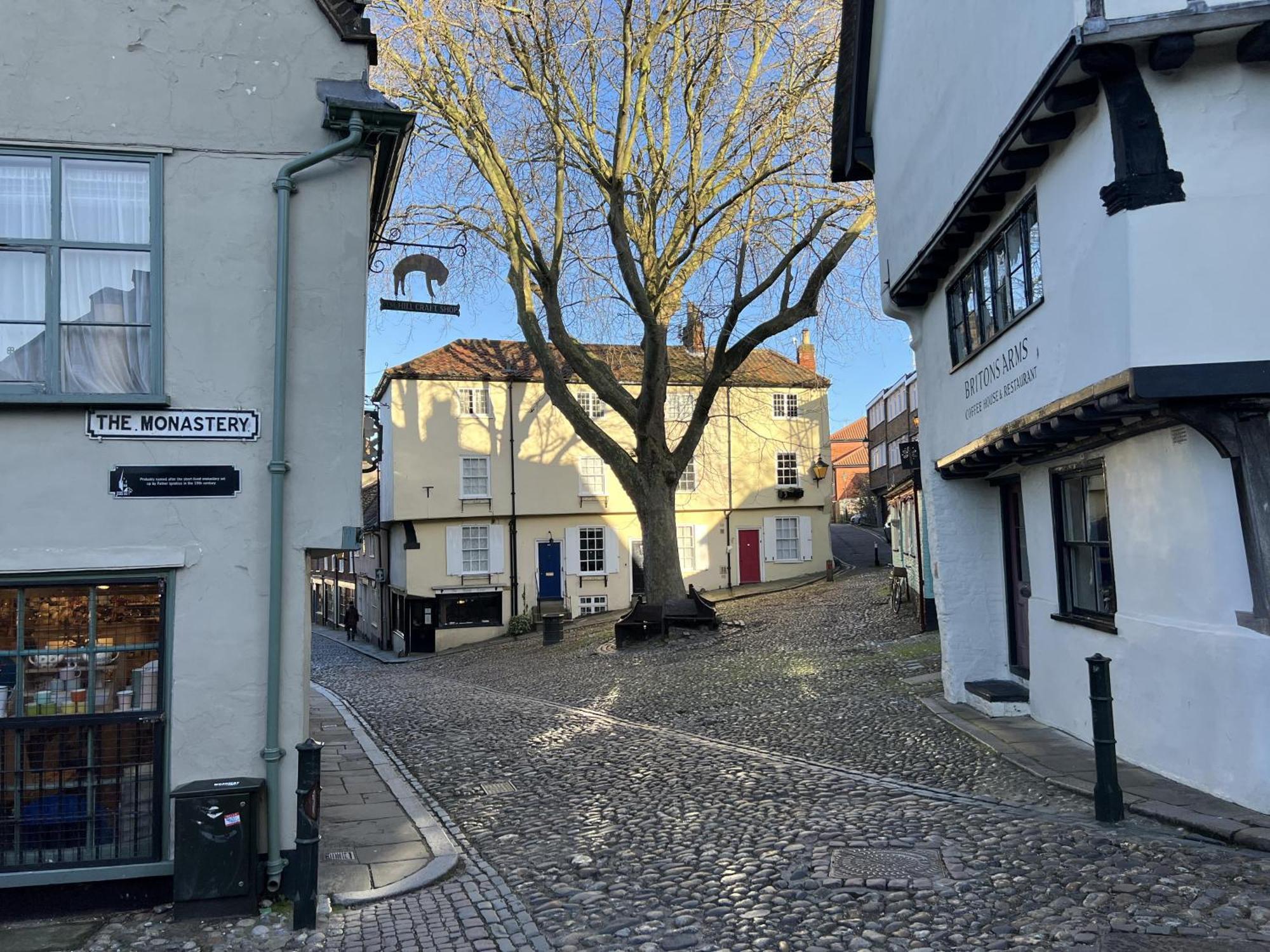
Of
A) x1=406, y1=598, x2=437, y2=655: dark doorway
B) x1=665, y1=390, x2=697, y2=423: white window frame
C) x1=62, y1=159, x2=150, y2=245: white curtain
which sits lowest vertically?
x1=406, y1=598, x2=437, y2=655: dark doorway

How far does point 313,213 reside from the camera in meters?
6.01

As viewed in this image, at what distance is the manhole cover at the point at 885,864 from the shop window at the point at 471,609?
27.2 meters

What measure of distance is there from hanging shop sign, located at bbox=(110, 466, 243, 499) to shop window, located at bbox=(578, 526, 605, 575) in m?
27.5

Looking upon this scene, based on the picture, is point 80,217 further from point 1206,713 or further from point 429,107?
point 429,107

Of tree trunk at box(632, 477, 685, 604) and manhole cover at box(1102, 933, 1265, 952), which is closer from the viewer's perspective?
manhole cover at box(1102, 933, 1265, 952)

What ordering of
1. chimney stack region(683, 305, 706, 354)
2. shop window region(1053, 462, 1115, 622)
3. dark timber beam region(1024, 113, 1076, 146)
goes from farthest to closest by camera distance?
1. chimney stack region(683, 305, 706, 354)
2. shop window region(1053, 462, 1115, 622)
3. dark timber beam region(1024, 113, 1076, 146)

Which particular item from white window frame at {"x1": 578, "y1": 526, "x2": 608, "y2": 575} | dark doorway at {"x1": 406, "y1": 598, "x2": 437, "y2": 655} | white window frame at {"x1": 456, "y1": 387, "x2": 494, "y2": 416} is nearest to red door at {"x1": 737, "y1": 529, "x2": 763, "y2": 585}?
white window frame at {"x1": 578, "y1": 526, "x2": 608, "y2": 575}

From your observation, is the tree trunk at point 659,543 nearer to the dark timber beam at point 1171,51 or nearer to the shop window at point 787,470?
the shop window at point 787,470

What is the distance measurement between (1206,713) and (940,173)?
6133 mm

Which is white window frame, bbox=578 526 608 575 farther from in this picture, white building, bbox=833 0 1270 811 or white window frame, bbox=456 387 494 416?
white building, bbox=833 0 1270 811

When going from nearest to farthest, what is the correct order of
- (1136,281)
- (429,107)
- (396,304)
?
(1136,281) < (396,304) < (429,107)


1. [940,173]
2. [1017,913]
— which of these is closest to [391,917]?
[1017,913]

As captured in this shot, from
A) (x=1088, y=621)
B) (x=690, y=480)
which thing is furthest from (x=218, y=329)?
(x=690, y=480)

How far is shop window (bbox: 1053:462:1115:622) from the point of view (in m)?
8.52
